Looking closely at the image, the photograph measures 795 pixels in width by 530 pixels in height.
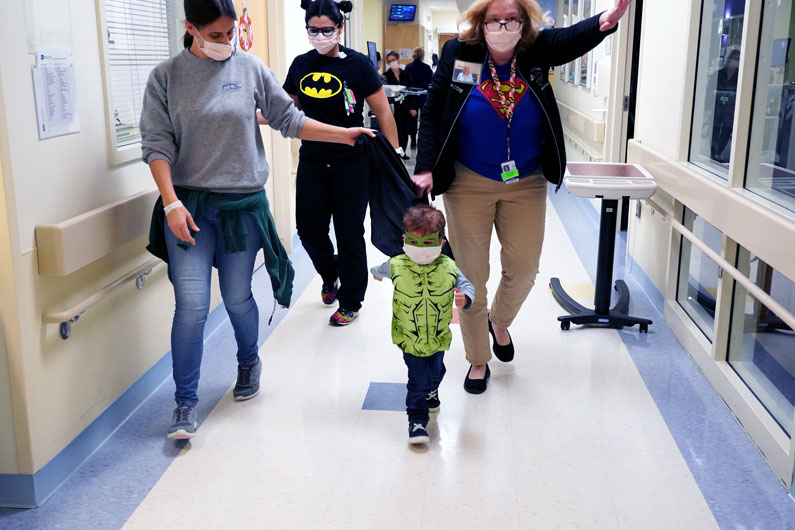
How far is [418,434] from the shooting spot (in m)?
2.72

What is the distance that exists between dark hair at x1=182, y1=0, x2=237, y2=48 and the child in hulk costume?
914mm

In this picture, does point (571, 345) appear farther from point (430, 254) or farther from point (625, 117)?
point (625, 117)

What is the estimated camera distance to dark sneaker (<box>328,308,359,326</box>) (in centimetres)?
407

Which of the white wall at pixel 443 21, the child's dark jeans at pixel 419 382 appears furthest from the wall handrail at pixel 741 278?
the white wall at pixel 443 21

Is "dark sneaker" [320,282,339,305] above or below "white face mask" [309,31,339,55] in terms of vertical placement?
below

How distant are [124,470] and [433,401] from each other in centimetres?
115

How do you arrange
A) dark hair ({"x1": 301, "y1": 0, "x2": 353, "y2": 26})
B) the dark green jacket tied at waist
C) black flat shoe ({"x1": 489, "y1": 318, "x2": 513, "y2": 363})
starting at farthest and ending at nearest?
dark hair ({"x1": 301, "y1": 0, "x2": 353, "y2": 26}) → black flat shoe ({"x1": 489, "y1": 318, "x2": 513, "y2": 363}) → the dark green jacket tied at waist

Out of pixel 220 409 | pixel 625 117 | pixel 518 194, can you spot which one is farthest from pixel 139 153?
pixel 625 117

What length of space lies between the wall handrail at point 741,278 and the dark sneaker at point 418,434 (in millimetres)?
A: 1266

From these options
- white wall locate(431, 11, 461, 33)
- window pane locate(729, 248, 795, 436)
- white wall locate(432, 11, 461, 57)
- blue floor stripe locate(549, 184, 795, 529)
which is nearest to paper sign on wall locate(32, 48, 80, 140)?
blue floor stripe locate(549, 184, 795, 529)

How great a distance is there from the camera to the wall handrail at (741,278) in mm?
2583

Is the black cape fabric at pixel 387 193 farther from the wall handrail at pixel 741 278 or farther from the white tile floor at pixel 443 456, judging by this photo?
the wall handrail at pixel 741 278

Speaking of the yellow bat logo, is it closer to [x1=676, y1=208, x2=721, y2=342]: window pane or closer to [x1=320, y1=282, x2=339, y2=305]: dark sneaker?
[x1=320, y1=282, x2=339, y2=305]: dark sneaker

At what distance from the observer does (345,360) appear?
3584mm
